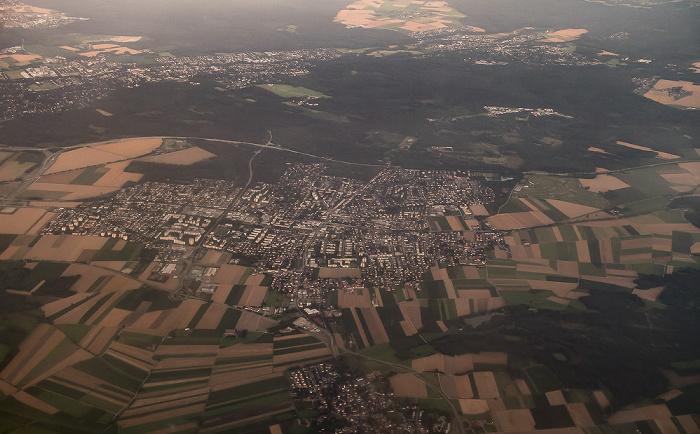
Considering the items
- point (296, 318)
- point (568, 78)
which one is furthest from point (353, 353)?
point (568, 78)

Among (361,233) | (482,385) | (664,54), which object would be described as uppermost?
(664,54)

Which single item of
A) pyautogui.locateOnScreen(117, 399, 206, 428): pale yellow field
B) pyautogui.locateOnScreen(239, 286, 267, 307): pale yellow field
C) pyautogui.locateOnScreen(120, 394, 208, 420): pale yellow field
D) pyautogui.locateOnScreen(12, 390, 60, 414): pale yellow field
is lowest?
pyautogui.locateOnScreen(117, 399, 206, 428): pale yellow field

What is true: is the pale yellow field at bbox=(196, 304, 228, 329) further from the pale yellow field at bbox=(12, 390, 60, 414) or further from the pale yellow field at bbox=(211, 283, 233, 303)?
the pale yellow field at bbox=(12, 390, 60, 414)

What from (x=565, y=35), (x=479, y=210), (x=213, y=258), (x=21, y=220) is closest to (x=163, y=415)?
(x=213, y=258)

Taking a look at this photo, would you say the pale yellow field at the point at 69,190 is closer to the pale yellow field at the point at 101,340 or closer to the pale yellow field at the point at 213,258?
the pale yellow field at the point at 213,258

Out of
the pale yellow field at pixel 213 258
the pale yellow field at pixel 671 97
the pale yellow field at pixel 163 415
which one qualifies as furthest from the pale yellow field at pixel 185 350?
the pale yellow field at pixel 671 97

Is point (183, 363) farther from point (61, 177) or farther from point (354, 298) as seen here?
point (61, 177)

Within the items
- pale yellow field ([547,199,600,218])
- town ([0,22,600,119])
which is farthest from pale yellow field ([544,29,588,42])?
pale yellow field ([547,199,600,218])

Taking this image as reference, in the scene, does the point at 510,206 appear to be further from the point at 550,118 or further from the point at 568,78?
the point at 568,78
